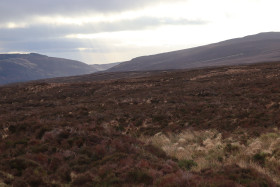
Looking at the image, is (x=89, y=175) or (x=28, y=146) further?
(x=28, y=146)

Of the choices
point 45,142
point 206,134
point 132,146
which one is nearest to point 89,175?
point 132,146

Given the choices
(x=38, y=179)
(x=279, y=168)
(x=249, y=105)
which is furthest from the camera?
(x=249, y=105)

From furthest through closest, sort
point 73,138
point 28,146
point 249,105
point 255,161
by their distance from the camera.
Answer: point 249,105 → point 73,138 → point 28,146 → point 255,161

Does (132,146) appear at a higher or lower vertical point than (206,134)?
higher

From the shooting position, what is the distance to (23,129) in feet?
48.1

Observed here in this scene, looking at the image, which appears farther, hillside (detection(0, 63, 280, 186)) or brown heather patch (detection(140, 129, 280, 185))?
brown heather patch (detection(140, 129, 280, 185))

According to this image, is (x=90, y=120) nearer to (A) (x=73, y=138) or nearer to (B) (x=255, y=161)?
(A) (x=73, y=138)

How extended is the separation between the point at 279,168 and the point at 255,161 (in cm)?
106

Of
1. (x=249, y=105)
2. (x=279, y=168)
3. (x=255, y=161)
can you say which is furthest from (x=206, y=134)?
(x=249, y=105)

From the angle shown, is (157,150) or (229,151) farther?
(157,150)

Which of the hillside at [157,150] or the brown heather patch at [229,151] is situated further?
the brown heather patch at [229,151]

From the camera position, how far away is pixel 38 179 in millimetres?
8188

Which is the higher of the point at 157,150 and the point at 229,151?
the point at 157,150

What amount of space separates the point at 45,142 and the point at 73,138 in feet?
4.54
